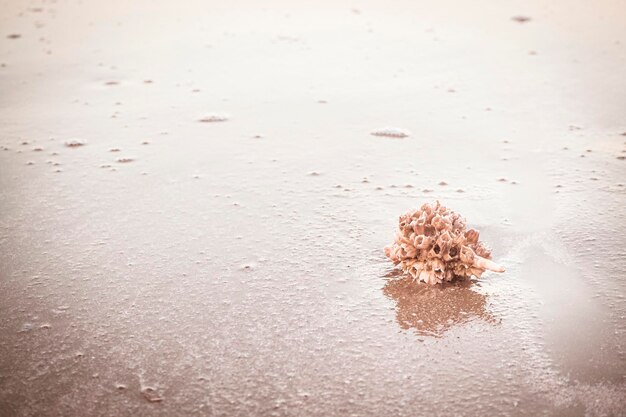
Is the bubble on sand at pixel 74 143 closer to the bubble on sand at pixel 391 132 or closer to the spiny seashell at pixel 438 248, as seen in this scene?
the bubble on sand at pixel 391 132

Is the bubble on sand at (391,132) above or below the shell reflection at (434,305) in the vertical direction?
above

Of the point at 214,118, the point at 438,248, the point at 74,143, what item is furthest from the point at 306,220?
the point at 74,143

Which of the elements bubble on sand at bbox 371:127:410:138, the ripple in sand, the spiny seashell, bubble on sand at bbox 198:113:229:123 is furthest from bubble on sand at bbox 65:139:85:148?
the spiny seashell

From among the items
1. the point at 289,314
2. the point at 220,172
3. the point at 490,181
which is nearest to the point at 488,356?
the point at 289,314

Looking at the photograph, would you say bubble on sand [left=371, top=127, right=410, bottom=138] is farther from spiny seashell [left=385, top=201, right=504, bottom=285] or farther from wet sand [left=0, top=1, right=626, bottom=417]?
spiny seashell [left=385, top=201, right=504, bottom=285]

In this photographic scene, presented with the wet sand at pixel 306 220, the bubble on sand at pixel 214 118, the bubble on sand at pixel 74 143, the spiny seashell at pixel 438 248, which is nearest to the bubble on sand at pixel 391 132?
the wet sand at pixel 306 220

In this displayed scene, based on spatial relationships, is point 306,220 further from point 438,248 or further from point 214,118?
point 214,118

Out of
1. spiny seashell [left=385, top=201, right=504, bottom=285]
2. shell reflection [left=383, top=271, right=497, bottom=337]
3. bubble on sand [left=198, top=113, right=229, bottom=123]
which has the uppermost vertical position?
bubble on sand [left=198, top=113, right=229, bottom=123]

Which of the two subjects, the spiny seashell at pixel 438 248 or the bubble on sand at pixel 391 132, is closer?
the spiny seashell at pixel 438 248
